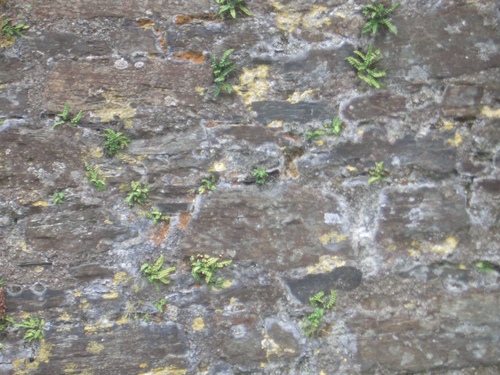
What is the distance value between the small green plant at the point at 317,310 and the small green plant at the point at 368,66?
74 cm

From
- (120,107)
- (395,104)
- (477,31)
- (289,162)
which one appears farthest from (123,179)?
(477,31)

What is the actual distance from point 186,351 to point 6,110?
993 millimetres

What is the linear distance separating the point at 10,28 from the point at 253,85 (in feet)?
2.69

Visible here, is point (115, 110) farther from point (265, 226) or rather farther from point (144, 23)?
point (265, 226)

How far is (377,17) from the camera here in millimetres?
1703

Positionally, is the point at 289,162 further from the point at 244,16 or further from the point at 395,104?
the point at 244,16

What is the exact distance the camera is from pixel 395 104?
1.73m

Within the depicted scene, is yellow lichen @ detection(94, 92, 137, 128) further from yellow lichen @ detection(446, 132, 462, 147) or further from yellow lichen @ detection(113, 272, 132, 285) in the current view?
yellow lichen @ detection(446, 132, 462, 147)

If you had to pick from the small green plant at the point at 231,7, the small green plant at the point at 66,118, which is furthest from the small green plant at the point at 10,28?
the small green plant at the point at 231,7

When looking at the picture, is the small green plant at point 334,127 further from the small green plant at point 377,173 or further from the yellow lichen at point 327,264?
the yellow lichen at point 327,264

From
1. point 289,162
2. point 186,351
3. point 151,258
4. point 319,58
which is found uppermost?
point 319,58

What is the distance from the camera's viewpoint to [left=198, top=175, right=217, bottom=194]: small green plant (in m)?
1.70

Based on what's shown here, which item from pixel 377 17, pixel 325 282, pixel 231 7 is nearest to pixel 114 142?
pixel 231 7

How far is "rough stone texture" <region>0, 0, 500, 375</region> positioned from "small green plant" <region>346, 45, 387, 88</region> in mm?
32
